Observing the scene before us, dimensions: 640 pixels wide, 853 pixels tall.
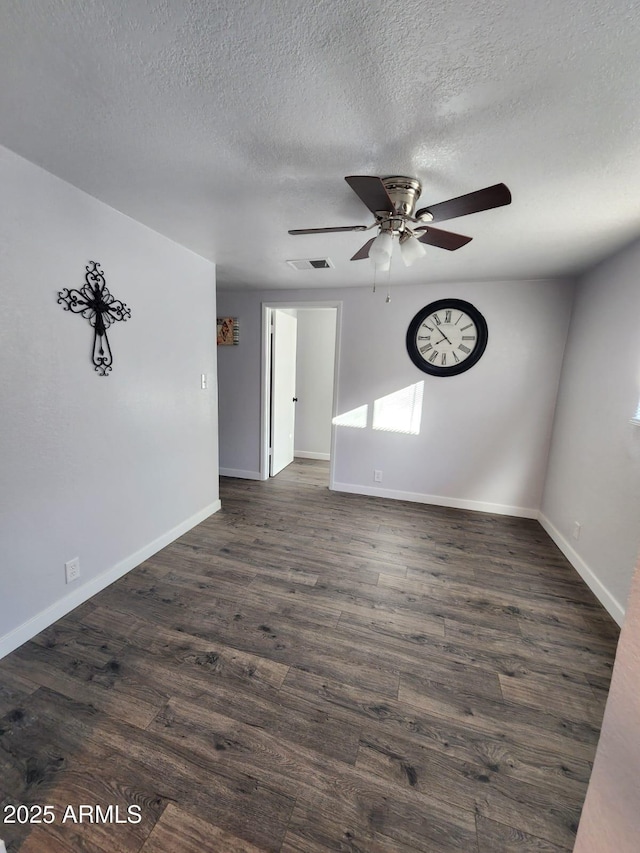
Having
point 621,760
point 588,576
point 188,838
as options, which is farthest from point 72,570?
point 588,576

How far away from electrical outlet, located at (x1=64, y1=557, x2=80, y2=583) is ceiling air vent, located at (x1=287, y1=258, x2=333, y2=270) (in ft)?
8.53

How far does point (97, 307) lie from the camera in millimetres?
1957

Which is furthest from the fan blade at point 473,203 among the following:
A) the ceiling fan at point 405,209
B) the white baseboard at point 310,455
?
the white baseboard at point 310,455

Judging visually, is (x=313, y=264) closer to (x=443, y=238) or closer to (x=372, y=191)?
(x=443, y=238)

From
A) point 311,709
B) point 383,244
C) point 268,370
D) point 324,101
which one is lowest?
point 311,709

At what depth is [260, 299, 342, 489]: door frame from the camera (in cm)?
377

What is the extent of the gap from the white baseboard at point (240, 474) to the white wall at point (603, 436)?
10.5 feet

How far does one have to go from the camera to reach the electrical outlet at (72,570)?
6.32ft

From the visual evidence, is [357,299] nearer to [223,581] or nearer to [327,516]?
[327,516]

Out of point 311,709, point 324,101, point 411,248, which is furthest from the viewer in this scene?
point 411,248

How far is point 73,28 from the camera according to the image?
933 mm

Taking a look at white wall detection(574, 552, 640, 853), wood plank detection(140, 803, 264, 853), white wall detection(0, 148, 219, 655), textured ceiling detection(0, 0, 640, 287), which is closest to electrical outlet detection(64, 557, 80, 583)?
white wall detection(0, 148, 219, 655)

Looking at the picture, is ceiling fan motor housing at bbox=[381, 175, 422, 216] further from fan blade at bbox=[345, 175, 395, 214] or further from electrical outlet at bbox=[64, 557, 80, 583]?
electrical outlet at bbox=[64, 557, 80, 583]

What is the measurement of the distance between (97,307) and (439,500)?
3.47 meters
